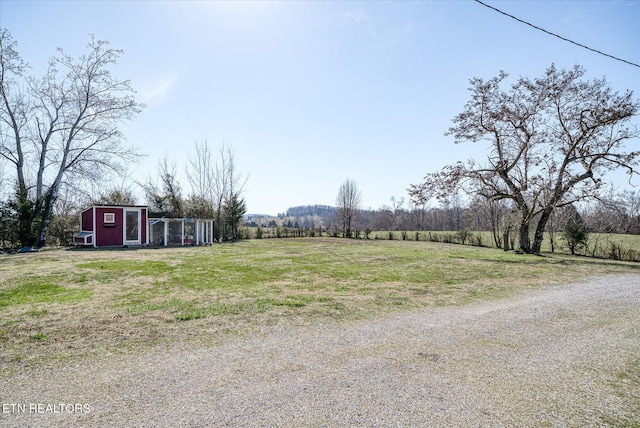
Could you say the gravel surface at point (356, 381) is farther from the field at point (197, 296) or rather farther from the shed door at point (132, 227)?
the shed door at point (132, 227)

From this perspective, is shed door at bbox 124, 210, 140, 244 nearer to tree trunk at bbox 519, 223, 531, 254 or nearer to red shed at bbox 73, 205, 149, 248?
red shed at bbox 73, 205, 149, 248

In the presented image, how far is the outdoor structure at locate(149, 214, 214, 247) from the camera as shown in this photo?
20.7 m

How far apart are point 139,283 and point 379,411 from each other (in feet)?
23.3

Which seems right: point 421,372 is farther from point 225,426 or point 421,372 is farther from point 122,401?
point 122,401

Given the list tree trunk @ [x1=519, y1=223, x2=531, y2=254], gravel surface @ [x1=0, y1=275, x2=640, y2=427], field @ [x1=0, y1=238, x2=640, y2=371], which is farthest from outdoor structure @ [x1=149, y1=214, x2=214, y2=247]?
tree trunk @ [x1=519, y1=223, x2=531, y2=254]

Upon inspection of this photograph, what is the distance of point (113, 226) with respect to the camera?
1895cm

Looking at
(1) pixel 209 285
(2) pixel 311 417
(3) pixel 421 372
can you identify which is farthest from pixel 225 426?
(1) pixel 209 285

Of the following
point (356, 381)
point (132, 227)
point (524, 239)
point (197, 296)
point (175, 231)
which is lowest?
point (356, 381)

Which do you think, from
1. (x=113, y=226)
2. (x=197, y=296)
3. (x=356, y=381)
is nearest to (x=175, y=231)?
(x=113, y=226)

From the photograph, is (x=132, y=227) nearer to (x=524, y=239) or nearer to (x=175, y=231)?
(x=175, y=231)

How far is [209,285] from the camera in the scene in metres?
7.59

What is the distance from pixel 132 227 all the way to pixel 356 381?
20305 millimetres

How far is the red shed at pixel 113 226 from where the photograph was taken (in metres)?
18.4

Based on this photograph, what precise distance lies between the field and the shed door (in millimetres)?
9329
